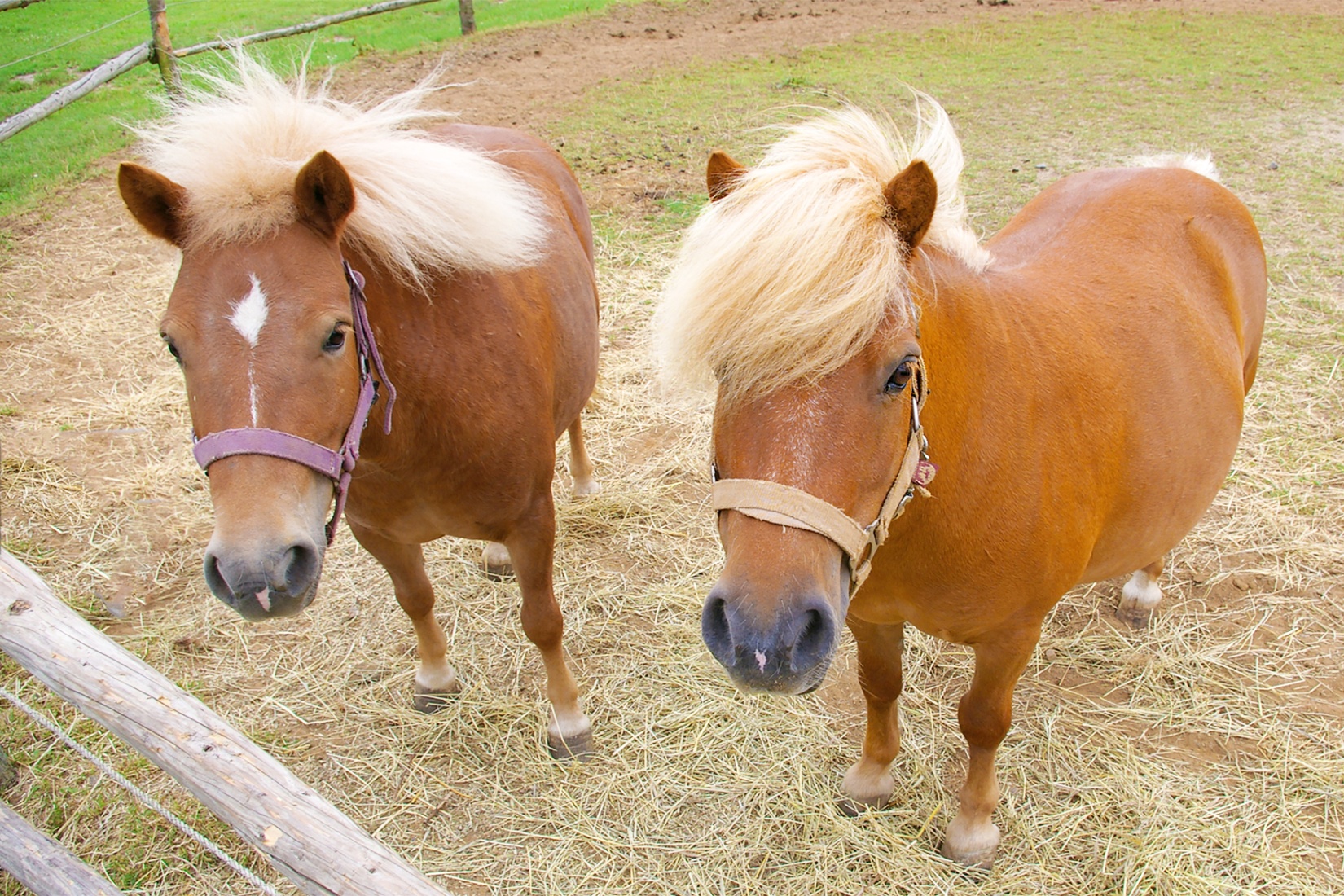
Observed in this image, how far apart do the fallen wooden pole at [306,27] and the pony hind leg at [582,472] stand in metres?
8.88

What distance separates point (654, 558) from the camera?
389 cm

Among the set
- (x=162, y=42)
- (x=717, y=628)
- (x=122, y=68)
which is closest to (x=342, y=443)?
(x=717, y=628)

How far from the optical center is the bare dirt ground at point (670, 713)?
2.58m

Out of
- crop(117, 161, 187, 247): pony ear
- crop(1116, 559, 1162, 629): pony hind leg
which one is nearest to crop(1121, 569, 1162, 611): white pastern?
crop(1116, 559, 1162, 629): pony hind leg

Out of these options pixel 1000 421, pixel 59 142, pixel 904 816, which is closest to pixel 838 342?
pixel 1000 421

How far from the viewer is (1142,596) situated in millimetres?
3318

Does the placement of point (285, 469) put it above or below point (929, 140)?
below

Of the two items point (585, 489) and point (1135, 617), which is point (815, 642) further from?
point (585, 489)

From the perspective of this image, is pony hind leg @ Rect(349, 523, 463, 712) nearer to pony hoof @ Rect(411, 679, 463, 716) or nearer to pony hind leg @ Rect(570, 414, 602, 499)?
pony hoof @ Rect(411, 679, 463, 716)

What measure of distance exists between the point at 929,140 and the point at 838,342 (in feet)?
2.49

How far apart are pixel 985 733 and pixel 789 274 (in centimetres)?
159

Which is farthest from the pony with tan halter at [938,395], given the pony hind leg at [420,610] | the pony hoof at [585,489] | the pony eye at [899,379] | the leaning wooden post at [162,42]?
the leaning wooden post at [162,42]

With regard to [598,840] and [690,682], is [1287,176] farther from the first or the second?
[598,840]

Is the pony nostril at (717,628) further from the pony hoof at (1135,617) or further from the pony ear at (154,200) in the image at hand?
the pony hoof at (1135,617)
